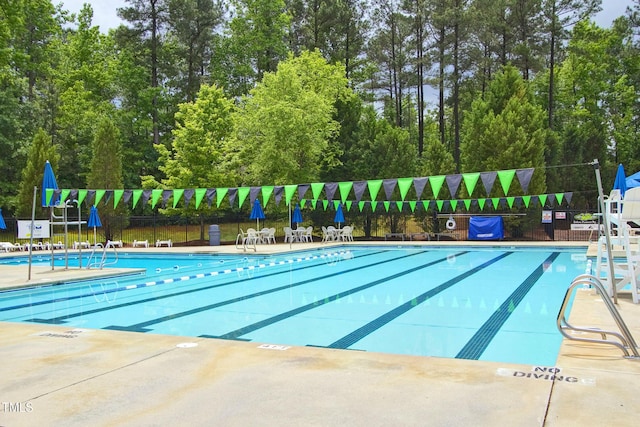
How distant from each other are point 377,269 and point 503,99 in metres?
16.1

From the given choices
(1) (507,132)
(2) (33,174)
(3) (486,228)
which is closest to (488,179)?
(3) (486,228)

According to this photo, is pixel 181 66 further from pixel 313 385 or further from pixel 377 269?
pixel 313 385

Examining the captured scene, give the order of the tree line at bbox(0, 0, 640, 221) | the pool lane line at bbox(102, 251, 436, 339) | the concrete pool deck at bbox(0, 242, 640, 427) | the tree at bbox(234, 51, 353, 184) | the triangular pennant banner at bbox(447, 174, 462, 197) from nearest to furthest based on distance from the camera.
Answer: the concrete pool deck at bbox(0, 242, 640, 427) → the pool lane line at bbox(102, 251, 436, 339) → the triangular pennant banner at bbox(447, 174, 462, 197) → the tree at bbox(234, 51, 353, 184) → the tree line at bbox(0, 0, 640, 221)

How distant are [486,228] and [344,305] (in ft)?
54.3

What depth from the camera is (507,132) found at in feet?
73.9

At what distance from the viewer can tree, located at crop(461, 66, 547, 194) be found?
2225cm

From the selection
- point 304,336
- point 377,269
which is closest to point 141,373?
point 304,336

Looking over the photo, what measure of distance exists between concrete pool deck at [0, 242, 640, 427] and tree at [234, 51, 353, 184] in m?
18.0

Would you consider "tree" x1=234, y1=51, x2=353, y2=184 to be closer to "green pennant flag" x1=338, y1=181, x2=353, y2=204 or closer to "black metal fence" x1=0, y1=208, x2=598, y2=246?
"black metal fence" x1=0, y1=208, x2=598, y2=246

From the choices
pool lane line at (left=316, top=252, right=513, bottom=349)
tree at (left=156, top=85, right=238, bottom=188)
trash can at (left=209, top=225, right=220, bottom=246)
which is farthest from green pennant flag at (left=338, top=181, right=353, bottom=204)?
tree at (left=156, top=85, right=238, bottom=188)

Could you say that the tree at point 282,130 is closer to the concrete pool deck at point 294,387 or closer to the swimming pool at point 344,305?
the swimming pool at point 344,305

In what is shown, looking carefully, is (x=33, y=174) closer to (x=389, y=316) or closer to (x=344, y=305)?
(x=344, y=305)

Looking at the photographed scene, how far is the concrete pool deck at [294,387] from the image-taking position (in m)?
2.62

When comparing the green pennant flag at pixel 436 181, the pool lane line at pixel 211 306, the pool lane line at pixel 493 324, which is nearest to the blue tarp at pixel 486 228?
the green pennant flag at pixel 436 181
